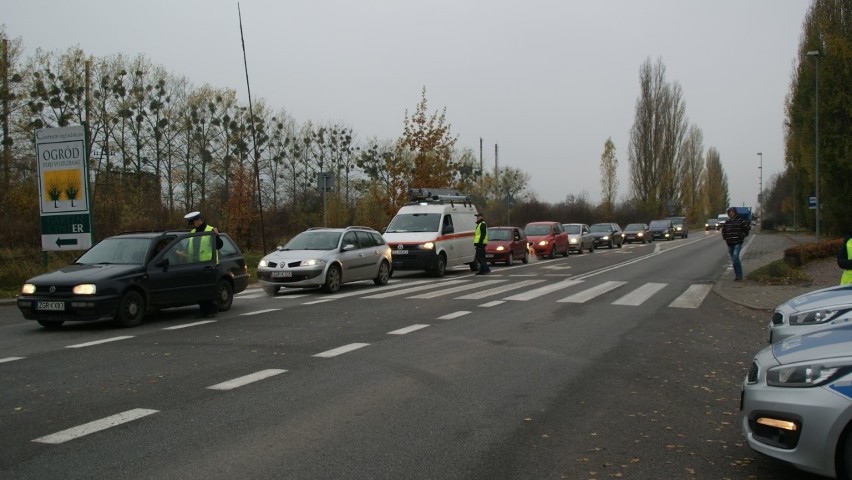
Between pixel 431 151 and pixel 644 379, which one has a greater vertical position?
pixel 431 151

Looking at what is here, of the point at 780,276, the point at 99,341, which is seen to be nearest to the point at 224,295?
the point at 99,341

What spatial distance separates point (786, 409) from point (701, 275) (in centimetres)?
1907

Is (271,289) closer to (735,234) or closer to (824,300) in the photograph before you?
(735,234)

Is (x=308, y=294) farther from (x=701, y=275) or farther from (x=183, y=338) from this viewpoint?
(x=701, y=275)

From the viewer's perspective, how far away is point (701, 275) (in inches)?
861

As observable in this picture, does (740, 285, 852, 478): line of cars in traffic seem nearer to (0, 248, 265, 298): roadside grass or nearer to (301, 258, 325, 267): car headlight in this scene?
(301, 258, 325, 267): car headlight

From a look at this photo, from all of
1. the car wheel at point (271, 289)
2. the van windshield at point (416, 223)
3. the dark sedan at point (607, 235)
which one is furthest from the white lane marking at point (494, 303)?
the dark sedan at point (607, 235)

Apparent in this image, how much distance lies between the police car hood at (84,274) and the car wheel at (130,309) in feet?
1.24

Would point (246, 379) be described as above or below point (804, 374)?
below

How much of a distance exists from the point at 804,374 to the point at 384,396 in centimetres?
355

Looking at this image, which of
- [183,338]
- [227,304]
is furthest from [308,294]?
[183,338]

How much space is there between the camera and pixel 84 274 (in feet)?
35.4

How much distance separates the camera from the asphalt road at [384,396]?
15.1ft

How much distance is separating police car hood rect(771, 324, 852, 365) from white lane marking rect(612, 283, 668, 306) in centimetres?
961
